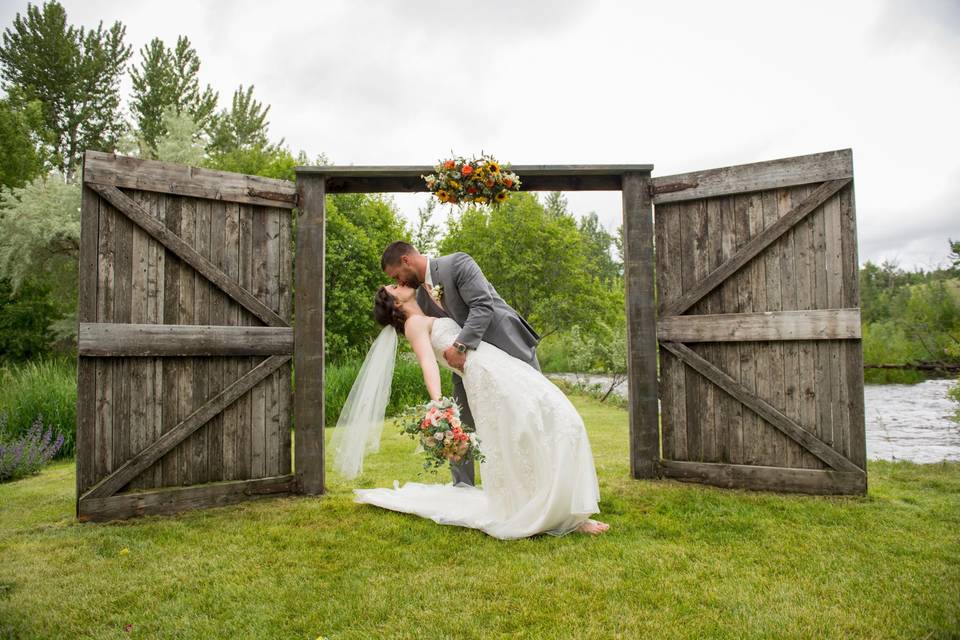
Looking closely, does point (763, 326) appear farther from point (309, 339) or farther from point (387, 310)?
point (309, 339)

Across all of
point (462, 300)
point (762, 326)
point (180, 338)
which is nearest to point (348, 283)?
point (180, 338)

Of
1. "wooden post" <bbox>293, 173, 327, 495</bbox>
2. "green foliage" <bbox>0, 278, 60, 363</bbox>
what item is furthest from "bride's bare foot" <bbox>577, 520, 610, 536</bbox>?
"green foliage" <bbox>0, 278, 60, 363</bbox>

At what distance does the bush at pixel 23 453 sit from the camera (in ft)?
20.2

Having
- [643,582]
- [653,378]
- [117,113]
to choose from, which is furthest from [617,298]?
[117,113]

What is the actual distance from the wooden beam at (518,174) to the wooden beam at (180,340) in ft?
4.71

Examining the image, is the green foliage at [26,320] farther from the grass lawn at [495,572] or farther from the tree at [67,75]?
the grass lawn at [495,572]

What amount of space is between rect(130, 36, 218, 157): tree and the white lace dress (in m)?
20.9

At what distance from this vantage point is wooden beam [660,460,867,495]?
465 cm

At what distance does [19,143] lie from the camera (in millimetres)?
17250

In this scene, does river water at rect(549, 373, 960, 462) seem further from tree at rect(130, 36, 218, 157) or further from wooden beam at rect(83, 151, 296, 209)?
tree at rect(130, 36, 218, 157)

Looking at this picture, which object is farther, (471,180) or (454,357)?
(471,180)

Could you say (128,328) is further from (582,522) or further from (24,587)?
(582,522)

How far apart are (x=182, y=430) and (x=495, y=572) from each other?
9.41 ft

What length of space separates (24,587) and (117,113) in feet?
76.5
